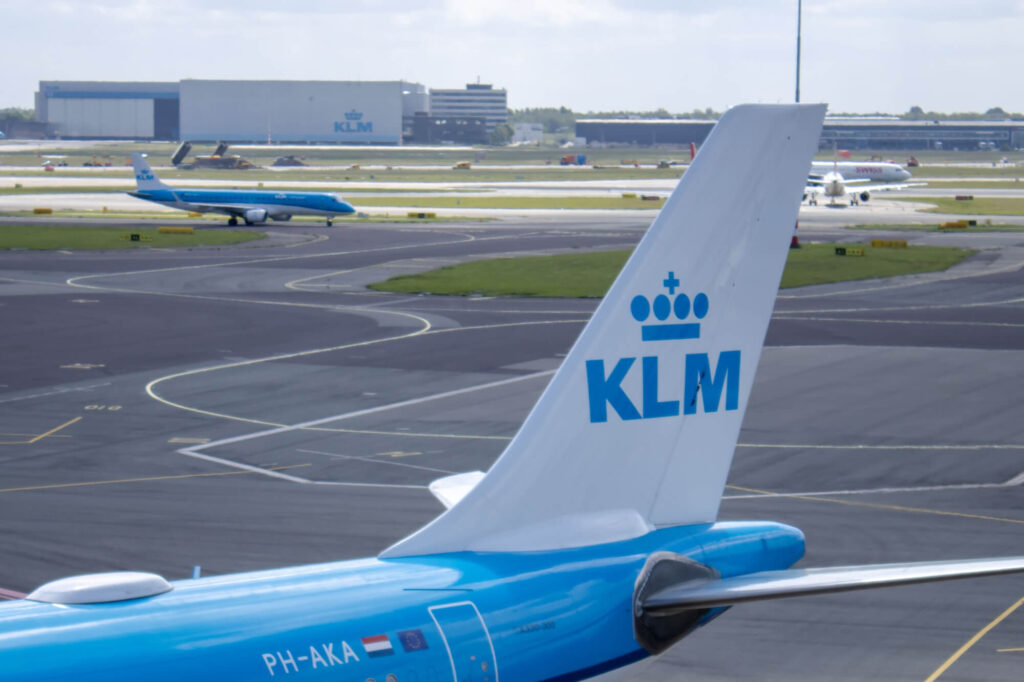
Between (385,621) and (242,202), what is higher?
(242,202)

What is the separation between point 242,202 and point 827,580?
93.2 metres

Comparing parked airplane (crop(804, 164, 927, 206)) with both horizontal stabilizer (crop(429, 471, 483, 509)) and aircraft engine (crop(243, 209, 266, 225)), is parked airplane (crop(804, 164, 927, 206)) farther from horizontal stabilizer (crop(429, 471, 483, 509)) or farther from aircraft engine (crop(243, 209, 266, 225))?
horizontal stabilizer (crop(429, 471, 483, 509))

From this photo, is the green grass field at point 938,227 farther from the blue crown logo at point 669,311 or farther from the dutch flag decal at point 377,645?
the dutch flag decal at point 377,645

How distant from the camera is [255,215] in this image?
97.3 metres

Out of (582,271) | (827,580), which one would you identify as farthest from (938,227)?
(827,580)

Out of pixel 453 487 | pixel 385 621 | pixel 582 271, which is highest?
pixel 453 487

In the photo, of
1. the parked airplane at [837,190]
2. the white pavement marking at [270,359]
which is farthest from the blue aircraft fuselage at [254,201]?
the parked airplane at [837,190]

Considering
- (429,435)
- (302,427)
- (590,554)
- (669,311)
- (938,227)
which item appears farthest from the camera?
(938,227)

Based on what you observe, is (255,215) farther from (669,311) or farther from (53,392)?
(669,311)

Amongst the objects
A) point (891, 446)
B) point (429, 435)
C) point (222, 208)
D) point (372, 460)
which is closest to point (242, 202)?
point (222, 208)

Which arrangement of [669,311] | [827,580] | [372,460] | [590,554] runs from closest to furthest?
[827,580]
[590,554]
[669,311]
[372,460]

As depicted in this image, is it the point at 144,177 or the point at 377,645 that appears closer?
the point at 377,645

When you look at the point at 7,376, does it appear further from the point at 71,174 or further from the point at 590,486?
the point at 71,174

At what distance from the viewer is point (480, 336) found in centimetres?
4456
